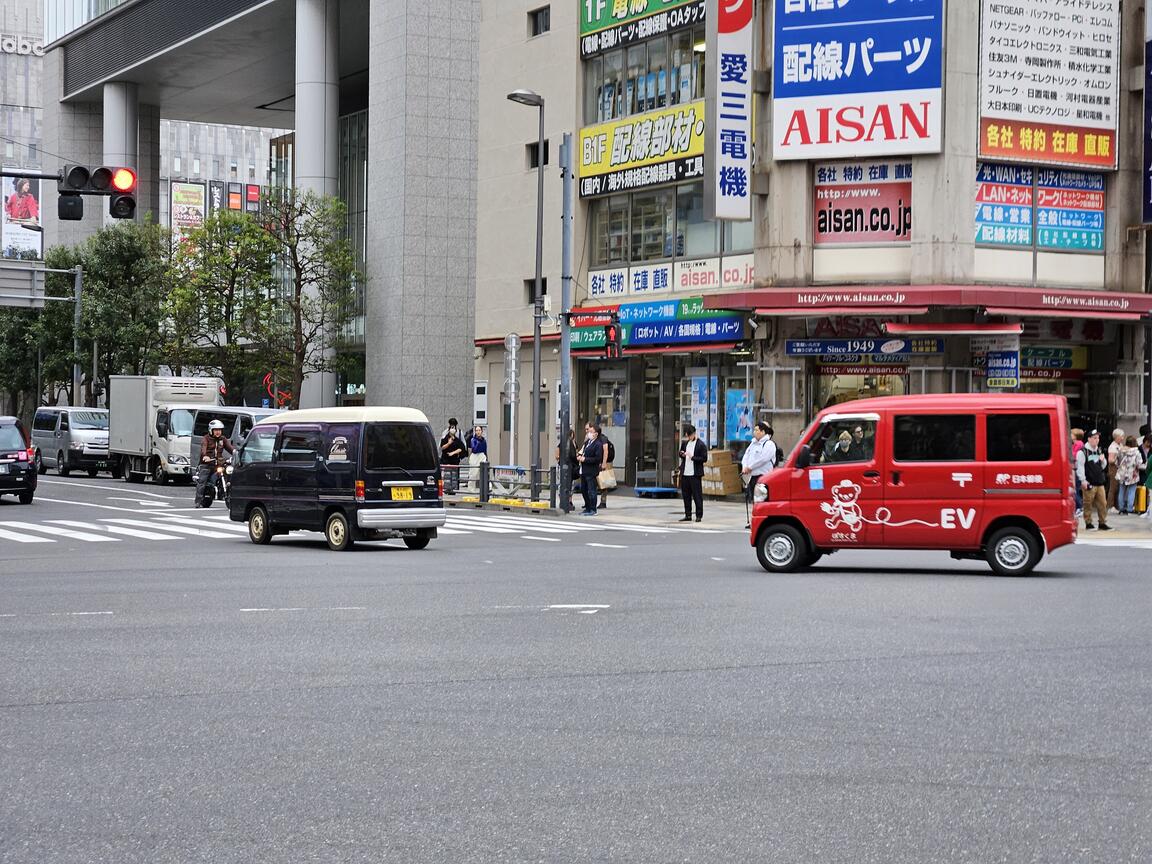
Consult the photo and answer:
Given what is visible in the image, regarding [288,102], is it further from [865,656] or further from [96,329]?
[865,656]

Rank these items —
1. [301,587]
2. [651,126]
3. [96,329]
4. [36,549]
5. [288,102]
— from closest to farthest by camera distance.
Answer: [301,587] → [36,549] → [651,126] → [96,329] → [288,102]

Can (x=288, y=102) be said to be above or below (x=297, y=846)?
above

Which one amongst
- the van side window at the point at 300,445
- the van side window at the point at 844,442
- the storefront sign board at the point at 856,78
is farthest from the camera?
the storefront sign board at the point at 856,78

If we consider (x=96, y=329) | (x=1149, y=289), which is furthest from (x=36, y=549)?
(x=96, y=329)

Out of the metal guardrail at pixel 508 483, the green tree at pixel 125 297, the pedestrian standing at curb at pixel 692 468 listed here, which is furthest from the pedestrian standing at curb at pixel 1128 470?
the green tree at pixel 125 297

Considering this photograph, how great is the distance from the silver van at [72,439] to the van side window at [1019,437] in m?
37.8

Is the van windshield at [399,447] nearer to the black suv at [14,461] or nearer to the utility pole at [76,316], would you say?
the black suv at [14,461]

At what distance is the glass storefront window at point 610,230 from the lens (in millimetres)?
40719

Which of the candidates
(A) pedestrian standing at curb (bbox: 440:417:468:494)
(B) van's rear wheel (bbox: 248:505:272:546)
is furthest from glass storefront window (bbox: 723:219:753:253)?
(B) van's rear wheel (bbox: 248:505:272:546)

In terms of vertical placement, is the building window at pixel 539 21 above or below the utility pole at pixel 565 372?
above

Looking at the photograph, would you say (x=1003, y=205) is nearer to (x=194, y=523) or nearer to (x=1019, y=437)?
(x=1019, y=437)

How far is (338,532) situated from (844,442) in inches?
292

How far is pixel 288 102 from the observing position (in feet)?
256

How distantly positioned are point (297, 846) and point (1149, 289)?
33.0 meters
